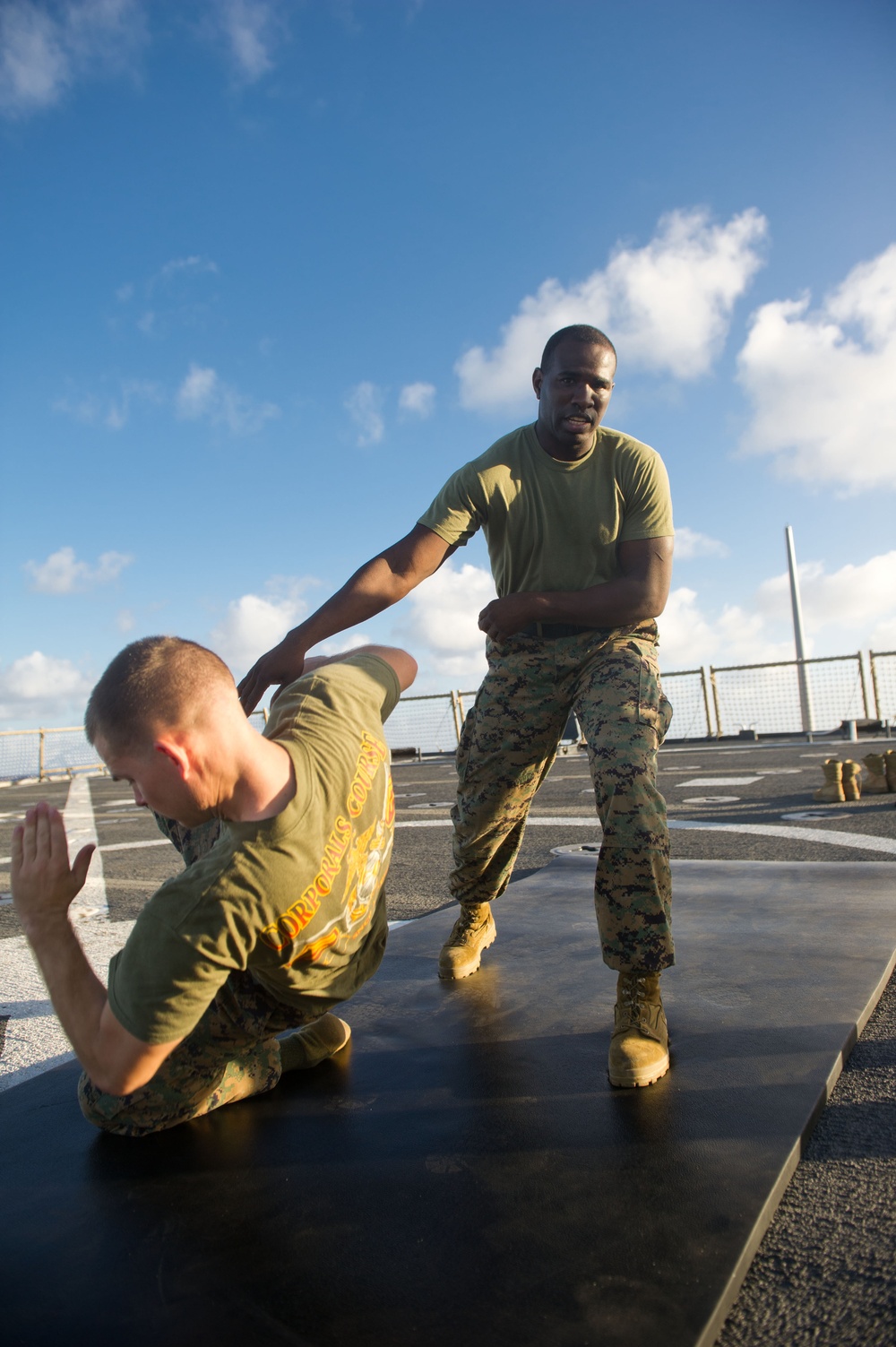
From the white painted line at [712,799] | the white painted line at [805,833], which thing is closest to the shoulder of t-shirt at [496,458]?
the white painted line at [805,833]

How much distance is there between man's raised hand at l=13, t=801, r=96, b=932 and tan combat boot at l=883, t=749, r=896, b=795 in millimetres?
6201

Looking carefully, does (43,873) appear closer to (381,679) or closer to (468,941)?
(381,679)

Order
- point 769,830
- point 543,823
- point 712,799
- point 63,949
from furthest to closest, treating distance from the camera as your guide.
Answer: point 712,799 < point 543,823 < point 769,830 < point 63,949

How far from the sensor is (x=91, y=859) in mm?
2490

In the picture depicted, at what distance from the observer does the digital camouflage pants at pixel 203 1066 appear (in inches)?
65.7

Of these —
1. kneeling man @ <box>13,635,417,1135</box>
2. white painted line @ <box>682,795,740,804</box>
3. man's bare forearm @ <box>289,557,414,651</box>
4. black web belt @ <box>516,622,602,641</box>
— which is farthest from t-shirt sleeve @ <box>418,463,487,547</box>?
white painted line @ <box>682,795,740,804</box>

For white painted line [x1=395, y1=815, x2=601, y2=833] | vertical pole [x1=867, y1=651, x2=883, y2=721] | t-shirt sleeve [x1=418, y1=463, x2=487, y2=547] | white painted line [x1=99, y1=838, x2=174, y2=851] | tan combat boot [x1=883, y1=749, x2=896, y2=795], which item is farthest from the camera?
vertical pole [x1=867, y1=651, x2=883, y2=721]

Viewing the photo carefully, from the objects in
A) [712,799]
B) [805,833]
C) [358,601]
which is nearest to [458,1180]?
[358,601]

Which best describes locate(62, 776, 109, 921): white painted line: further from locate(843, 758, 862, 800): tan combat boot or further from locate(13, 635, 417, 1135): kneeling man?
locate(843, 758, 862, 800): tan combat boot

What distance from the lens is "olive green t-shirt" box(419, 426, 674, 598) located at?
2.55 meters

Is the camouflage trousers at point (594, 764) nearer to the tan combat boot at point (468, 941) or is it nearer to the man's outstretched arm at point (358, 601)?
the tan combat boot at point (468, 941)

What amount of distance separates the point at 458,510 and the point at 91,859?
4.84 ft

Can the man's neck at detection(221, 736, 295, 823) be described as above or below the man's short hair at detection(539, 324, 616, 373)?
below

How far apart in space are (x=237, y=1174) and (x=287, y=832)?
0.65m
